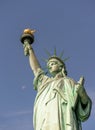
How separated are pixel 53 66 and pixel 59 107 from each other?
151cm

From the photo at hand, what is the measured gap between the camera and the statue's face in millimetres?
12555

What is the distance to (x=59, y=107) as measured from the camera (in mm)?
11438

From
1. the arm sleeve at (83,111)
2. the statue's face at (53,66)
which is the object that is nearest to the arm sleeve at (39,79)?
the statue's face at (53,66)

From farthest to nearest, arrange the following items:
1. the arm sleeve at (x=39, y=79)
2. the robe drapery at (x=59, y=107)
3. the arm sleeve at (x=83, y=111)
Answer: the arm sleeve at (x=39, y=79), the arm sleeve at (x=83, y=111), the robe drapery at (x=59, y=107)

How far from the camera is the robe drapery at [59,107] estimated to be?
36.6ft

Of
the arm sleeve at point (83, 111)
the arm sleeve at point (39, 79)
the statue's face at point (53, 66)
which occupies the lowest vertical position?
the arm sleeve at point (83, 111)

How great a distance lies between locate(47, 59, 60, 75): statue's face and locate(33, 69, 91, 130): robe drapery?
396 mm

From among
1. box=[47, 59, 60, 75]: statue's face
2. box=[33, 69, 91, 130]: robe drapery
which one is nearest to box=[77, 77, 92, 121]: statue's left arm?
box=[33, 69, 91, 130]: robe drapery

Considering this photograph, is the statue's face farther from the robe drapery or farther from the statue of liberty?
the robe drapery

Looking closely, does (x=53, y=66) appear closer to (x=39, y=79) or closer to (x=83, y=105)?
(x=39, y=79)

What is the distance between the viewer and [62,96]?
11633 millimetres

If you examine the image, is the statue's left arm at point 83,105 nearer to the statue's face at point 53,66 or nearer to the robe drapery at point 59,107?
the robe drapery at point 59,107

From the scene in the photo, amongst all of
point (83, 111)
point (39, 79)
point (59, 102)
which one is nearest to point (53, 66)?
point (39, 79)

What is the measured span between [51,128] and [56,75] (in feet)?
6.04
